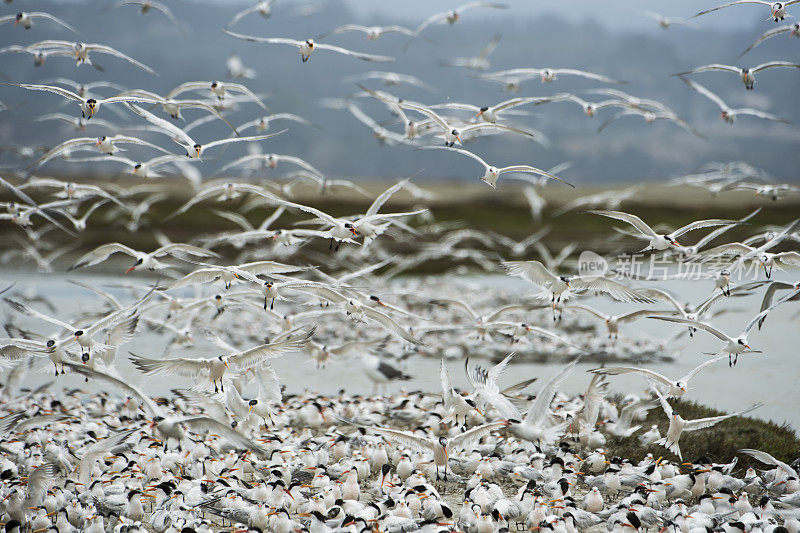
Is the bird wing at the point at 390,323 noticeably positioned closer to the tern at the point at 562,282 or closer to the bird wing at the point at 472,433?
the bird wing at the point at 472,433

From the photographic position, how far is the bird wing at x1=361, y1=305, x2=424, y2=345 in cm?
1117

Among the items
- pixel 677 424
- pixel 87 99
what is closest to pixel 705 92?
pixel 677 424

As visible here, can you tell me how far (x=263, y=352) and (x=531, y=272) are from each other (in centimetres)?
490

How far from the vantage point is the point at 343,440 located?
11.0 metres

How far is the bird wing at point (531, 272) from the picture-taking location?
40.1ft

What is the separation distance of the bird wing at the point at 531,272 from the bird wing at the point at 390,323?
225 cm

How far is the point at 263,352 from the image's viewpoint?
10.2 m

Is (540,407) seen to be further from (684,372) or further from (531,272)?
(684,372)

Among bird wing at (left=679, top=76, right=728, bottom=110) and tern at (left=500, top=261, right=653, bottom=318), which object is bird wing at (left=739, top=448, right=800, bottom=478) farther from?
bird wing at (left=679, top=76, right=728, bottom=110)

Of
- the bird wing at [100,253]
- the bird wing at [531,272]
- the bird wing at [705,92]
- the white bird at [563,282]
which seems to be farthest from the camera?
the bird wing at [705,92]

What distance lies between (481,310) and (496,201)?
31.0 meters

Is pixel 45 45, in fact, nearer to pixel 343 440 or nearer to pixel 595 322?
pixel 343 440

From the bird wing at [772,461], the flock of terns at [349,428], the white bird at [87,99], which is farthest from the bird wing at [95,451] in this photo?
the bird wing at [772,461]

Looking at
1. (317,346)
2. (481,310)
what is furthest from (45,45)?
(481,310)
